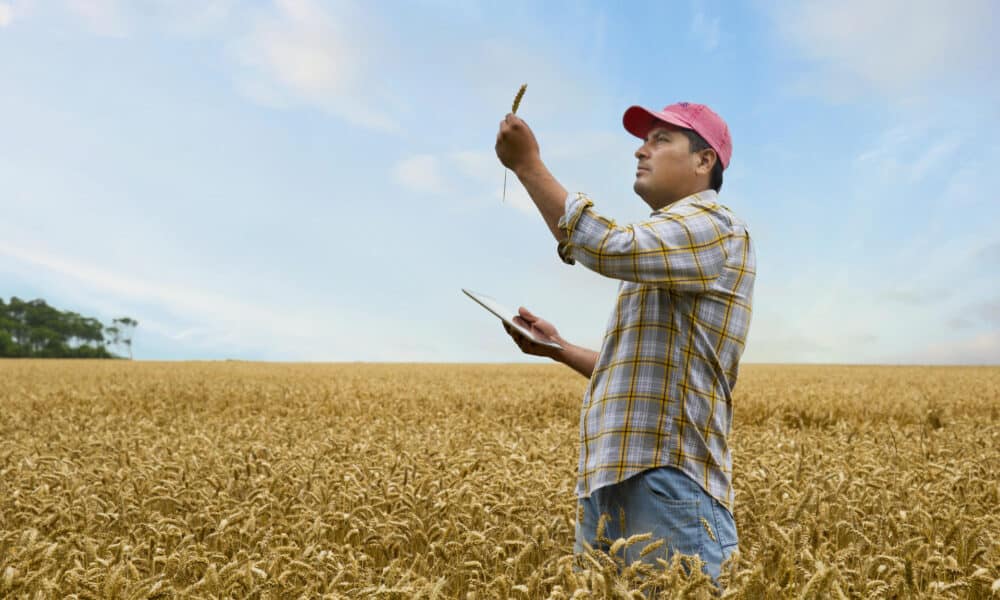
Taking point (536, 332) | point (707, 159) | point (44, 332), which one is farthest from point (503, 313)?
point (44, 332)

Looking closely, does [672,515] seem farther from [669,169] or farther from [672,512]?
[669,169]

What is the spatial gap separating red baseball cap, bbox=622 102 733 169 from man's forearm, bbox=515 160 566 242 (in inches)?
21.2

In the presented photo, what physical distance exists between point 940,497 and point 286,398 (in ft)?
37.2

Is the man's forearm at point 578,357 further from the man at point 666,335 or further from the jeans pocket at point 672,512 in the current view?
the jeans pocket at point 672,512

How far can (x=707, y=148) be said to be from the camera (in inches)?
106

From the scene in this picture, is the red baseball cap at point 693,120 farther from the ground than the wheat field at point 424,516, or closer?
farther from the ground

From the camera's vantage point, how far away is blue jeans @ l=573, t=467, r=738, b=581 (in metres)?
2.47

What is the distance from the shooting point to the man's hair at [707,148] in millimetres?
2637

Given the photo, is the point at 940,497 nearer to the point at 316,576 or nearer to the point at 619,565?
the point at 619,565

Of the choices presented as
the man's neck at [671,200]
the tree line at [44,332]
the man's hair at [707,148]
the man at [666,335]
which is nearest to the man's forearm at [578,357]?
the man at [666,335]

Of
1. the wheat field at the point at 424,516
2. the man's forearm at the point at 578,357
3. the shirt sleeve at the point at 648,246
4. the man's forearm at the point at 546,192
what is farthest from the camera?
the man's forearm at the point at 578,357

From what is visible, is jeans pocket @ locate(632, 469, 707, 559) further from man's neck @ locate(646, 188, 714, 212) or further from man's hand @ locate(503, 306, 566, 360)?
man's neck @ locate(646, 188, 714, 212)

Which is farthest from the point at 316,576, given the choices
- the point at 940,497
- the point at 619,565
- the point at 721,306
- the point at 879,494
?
the point at 940,497

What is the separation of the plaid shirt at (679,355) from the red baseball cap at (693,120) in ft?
0.68
